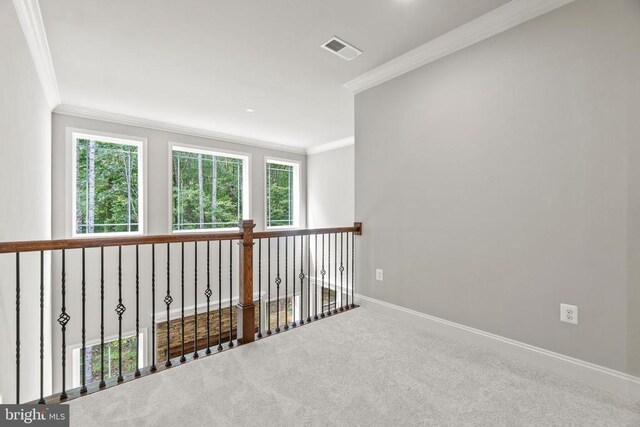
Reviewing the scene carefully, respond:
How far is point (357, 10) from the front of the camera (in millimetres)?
2230

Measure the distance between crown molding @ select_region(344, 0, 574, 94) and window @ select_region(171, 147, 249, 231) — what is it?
352 centimetres

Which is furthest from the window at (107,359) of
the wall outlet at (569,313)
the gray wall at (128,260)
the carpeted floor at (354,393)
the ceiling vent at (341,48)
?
the wall outlet at (569,313)

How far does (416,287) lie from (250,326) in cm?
156

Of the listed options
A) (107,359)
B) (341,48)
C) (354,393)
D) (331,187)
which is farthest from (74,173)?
(354,393)

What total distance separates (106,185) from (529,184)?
18.1ft

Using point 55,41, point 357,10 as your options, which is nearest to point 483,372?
point 357,10

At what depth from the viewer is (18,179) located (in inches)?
87.6

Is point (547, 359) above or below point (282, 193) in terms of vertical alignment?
below

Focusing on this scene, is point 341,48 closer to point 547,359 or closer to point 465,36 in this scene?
point 465,36

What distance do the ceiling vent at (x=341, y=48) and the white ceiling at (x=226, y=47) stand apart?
54 mm

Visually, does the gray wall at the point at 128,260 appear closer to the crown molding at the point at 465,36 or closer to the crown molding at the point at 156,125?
the crown molding at the point at 156,125

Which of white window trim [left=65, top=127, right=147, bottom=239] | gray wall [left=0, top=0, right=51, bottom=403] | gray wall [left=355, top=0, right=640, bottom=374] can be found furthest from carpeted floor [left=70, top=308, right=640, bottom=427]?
white window trim [left=65, top=127, right=147, bottom=239]

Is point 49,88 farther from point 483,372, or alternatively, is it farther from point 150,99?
point 483,372

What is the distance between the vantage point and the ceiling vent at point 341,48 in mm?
2625
